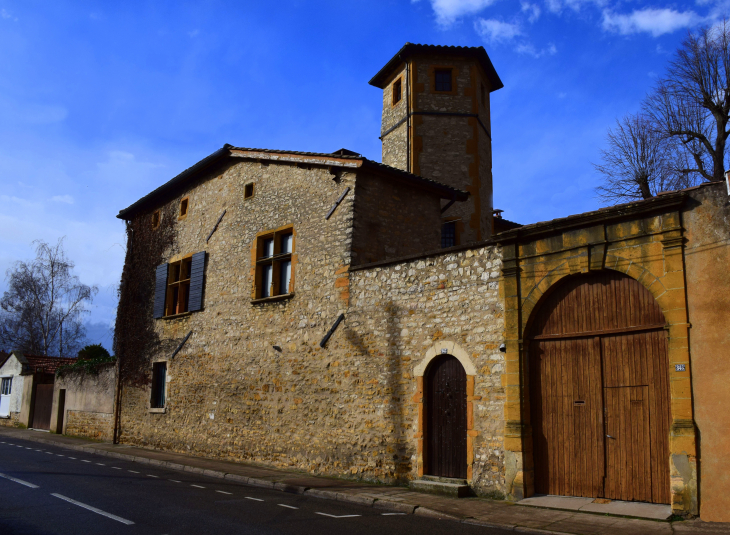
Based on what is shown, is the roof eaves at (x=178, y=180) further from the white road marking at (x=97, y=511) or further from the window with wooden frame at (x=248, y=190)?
the white road marking at (x=97, y=511)

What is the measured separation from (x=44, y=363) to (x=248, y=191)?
61.9 ft

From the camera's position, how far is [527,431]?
27.8 feet

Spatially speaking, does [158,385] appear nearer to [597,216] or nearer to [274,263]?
[274,263]

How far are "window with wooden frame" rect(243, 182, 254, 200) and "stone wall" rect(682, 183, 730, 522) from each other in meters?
10.3

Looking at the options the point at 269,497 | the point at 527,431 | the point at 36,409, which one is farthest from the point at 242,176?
the point at 36,409

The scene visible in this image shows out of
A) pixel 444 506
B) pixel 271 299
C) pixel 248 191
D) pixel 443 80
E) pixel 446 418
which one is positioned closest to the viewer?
pixel 444 506

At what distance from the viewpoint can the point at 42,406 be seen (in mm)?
24312

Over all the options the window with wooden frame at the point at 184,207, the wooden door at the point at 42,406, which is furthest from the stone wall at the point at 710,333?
the wooden door at the point at 42,406

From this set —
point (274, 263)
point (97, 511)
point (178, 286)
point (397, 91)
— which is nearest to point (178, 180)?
point (178, 286)

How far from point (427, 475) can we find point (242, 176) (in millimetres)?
9092

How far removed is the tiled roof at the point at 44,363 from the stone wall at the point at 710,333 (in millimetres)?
26420

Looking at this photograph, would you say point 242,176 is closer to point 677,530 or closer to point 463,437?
point 463,437

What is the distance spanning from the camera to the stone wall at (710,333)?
21.8 ft

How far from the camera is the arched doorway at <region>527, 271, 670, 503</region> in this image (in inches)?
296
